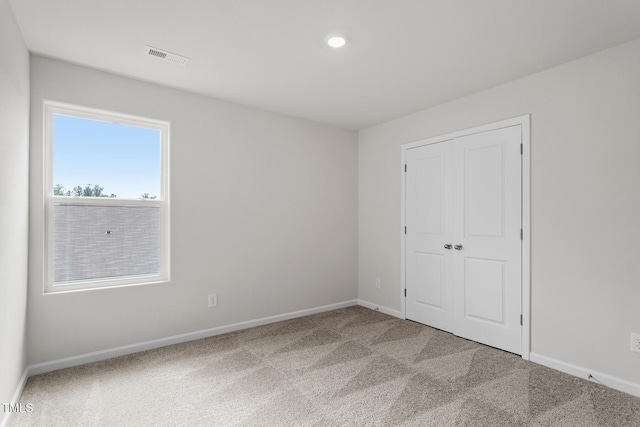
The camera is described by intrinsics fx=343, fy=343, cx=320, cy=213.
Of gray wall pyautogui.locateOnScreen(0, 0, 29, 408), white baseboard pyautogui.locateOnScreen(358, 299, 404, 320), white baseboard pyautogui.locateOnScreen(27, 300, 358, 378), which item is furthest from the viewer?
white baseboard pyautogui.locateOnScreen(358, 299, 404, 320)

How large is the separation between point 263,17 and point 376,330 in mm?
3009

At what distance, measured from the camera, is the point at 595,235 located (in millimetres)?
2510

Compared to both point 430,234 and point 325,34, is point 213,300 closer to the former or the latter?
point 430,234

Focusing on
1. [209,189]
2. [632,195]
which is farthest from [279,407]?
[632,195]

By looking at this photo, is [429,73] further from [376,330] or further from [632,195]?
[376,330]

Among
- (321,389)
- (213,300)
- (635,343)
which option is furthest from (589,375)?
(213,300)

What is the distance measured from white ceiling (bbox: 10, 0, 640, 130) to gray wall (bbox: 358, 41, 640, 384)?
20cm

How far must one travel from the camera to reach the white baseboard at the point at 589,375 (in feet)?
7.64

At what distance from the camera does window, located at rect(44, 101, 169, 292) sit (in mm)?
2742

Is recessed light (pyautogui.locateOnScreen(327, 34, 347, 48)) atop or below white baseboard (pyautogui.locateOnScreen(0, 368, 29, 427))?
atop

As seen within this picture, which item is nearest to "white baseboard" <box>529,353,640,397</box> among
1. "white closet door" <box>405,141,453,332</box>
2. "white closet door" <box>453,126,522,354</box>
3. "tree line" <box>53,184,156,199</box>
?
"white closet door" <box>453,126,522,354</box>

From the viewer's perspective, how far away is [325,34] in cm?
229
